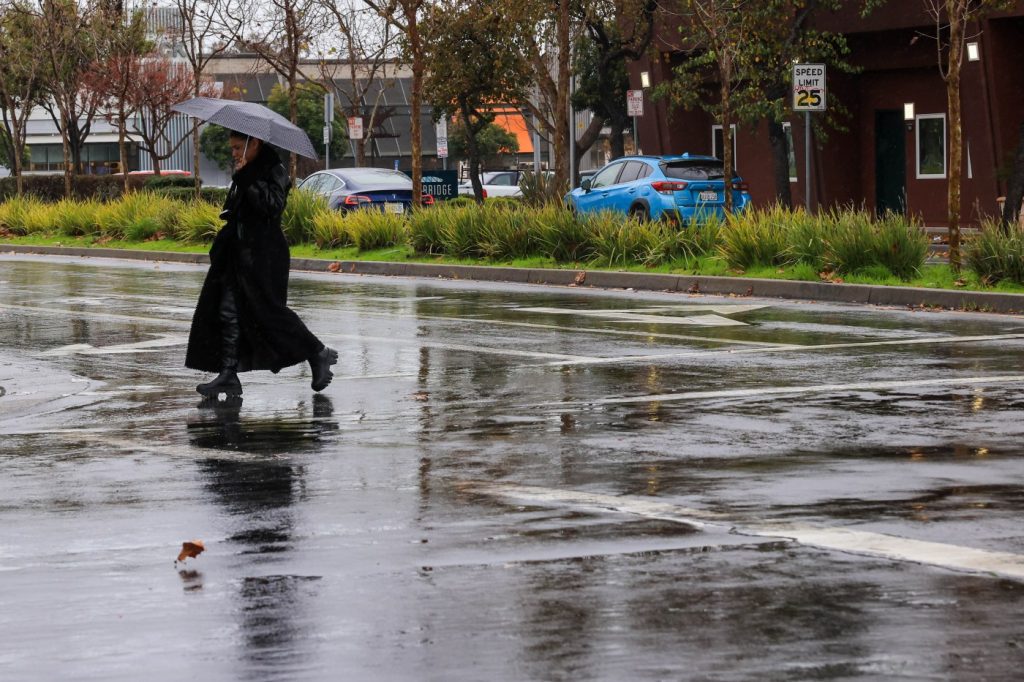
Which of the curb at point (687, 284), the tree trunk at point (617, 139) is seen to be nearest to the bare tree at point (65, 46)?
the tree trunk at point (617, 139)

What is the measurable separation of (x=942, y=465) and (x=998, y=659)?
3.61 m

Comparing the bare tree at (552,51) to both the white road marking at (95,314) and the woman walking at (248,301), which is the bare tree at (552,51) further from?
the woman walking at (248,301)

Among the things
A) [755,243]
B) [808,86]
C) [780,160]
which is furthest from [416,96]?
[755,243]

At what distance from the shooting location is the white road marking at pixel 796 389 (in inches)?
455

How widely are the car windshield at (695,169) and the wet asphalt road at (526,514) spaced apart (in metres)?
16.3

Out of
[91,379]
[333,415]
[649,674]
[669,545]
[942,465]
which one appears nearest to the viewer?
[649,674]

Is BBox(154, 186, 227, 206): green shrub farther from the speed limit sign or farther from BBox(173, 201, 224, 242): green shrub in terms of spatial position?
the speed limit sign

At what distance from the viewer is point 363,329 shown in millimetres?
17203

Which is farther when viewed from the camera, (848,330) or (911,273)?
(911,273)

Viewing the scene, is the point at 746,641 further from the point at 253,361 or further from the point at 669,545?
the point at 253,361

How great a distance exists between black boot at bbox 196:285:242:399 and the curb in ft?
31.2

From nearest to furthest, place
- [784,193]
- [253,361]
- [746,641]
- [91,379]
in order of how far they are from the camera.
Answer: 1. [746,641]
2. [253,361]
3. [91,379]
4. [784,193]

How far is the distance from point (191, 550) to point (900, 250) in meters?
15.8

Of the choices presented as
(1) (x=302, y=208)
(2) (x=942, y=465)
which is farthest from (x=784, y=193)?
(2) (x=942, y=465)
